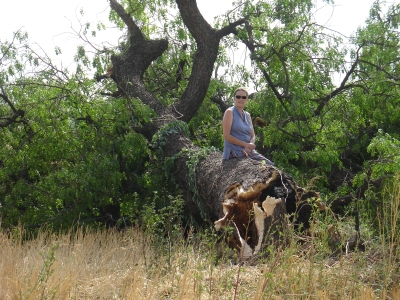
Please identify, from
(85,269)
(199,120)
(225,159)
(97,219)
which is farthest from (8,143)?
(85,269)

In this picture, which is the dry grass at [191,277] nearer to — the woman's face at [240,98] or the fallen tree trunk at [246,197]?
the fallen tree trunk at [246,197]

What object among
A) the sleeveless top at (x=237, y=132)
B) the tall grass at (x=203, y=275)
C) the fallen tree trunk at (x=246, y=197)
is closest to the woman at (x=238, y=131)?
the sleeveless top at (x=237, y=132)

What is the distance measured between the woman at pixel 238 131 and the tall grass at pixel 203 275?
1.74 m

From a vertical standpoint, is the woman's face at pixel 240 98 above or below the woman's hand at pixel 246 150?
above

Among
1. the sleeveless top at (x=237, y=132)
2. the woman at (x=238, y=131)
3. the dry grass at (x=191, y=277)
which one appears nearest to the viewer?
the dry grass at (x=191, y=277)

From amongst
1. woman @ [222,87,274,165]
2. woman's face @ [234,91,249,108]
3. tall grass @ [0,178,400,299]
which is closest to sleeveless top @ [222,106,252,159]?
woman @ [222,87,274,165]

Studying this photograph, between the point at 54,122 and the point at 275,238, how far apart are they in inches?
161

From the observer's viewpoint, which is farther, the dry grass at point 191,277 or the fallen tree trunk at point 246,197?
the fallen tree trunk at point 246,197

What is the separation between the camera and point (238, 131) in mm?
7207

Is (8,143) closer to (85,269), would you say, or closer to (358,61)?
(85,269)

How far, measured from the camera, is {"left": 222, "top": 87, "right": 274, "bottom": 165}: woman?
7.09 meters

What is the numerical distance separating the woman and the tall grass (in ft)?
5.70

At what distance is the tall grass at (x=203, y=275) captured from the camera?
4.43m

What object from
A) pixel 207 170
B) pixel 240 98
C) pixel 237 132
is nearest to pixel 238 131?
pixel 237 132
